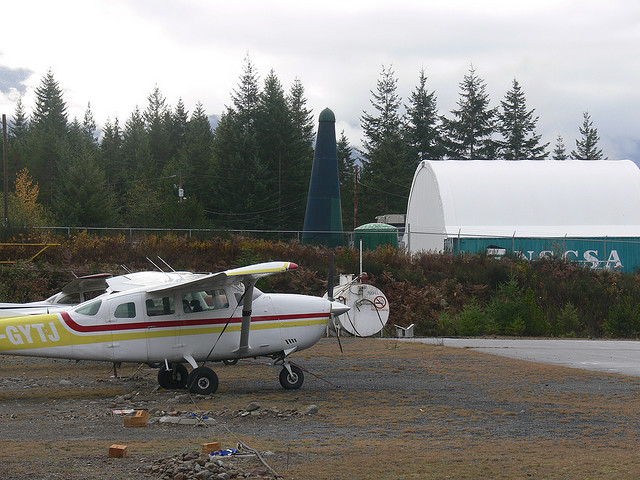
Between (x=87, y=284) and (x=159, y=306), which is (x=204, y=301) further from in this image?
(x=87, y=284)

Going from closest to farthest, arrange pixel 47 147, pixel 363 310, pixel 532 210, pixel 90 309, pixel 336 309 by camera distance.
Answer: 1. pixel 90 309
2. pixel 336 309
3. pixel 363 310
4. pixel 532 210
5. pixel 47 147

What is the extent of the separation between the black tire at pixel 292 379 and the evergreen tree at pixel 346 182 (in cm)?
5244

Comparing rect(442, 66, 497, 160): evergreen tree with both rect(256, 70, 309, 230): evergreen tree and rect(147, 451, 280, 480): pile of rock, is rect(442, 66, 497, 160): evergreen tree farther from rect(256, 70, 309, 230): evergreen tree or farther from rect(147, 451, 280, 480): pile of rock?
rect(147, 451, 280, 480): pile of rock

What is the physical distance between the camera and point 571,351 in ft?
74.1

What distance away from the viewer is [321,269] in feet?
116

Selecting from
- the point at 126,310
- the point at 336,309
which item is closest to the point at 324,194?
the point at 336,309

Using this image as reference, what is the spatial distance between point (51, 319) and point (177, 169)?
65415mm

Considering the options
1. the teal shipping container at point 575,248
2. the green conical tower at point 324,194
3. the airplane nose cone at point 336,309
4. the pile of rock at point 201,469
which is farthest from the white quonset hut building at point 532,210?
the pile of rock at point 201,469

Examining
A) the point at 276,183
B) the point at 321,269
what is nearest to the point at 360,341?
the point at 321,269

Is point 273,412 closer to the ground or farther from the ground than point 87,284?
closer to the ground

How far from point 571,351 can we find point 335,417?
13.2 m

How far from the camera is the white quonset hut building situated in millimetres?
39781

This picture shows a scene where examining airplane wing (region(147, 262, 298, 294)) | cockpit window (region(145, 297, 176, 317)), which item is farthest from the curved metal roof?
cockpit window (region(145, 297, 176, 317))

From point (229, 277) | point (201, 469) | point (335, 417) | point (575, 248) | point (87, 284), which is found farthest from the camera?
point (575, 248)
